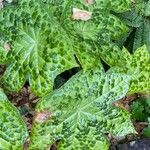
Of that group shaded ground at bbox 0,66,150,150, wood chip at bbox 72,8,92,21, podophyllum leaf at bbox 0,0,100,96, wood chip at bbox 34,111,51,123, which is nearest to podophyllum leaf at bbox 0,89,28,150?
wood chip at bbox 34,111,51,123

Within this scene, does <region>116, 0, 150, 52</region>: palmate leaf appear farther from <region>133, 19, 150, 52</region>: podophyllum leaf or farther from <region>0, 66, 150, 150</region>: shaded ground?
<region>0, 66, 150, 150</region>: shaded ground

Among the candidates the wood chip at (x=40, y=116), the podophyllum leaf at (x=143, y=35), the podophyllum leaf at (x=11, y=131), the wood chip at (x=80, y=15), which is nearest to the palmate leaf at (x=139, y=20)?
the podophyllum leaf at (x=143, y=35)

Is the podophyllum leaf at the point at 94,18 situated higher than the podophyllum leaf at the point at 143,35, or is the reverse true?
the podophyllum leaf at the point at 94,18

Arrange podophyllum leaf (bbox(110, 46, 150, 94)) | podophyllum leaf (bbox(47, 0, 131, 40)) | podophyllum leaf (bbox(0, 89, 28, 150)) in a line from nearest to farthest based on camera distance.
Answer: podophyllum leaf (bbox(0, 89, 28, 150)) < podophyllum leaf (bbox(47, 0, 131, 40)) < podophyllum leaf (bbox(110, 46, 150, 94))

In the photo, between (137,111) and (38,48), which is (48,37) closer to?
(38,48)

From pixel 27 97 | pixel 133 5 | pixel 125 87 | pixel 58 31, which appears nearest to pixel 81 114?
pixel 125 87

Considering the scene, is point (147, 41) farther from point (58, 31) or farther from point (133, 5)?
point (58, 31)

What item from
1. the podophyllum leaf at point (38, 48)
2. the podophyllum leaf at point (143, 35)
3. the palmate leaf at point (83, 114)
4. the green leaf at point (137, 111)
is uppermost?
the podophyllum leaf at point (38, 48)

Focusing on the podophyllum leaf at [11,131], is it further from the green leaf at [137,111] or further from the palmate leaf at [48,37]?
the green leaf at [137,111]
